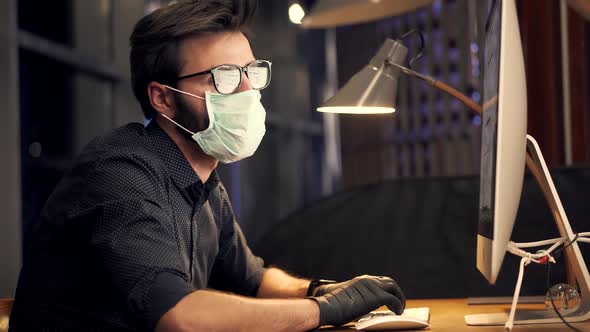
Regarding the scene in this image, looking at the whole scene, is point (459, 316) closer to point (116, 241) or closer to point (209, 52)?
point (116, 241)

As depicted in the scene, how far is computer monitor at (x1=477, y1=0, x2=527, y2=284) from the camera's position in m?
1.19

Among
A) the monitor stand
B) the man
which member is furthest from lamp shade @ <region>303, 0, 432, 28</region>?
the monitor stand

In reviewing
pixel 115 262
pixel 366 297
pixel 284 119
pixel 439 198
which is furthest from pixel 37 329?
pixel 284 119

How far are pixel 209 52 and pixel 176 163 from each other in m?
0.30

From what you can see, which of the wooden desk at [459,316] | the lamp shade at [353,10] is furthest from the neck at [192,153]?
the wooden desk at [459,316]

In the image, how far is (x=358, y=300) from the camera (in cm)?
155

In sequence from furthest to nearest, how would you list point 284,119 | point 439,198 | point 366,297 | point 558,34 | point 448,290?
point 284,119, point 558,34, point 439,198, point 448,290, point 366,297

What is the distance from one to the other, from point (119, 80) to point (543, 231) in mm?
2509

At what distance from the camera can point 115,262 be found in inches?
58.4

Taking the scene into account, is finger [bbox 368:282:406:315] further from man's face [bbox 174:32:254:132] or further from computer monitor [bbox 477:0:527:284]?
man's face [bbox 174:32:254:132]

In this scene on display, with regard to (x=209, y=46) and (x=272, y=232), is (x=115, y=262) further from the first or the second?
(x=272, y=232)

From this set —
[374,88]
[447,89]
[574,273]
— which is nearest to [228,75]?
[374,88]

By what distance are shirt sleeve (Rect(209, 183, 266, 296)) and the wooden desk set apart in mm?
458

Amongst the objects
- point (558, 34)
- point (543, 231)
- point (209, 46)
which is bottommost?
point (543, 231)
